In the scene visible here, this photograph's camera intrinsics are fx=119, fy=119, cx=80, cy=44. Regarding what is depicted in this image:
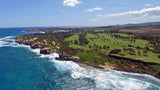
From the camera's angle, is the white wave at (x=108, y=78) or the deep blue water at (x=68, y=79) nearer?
the deep blue water at (x=68, y=79)

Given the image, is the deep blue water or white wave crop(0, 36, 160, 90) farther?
white wave crop(0, 36, 160, 90)

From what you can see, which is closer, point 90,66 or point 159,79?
point 159,79

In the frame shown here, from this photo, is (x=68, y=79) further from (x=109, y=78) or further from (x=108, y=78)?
(x=109, y=78)

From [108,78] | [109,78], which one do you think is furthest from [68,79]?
[109,78]

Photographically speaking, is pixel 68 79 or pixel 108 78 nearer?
pixel 68 79

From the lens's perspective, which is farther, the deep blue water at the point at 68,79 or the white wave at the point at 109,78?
the white wave at the point at 109,78

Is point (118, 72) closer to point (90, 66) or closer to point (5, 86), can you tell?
point (90, 66)

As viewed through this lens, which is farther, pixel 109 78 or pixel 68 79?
pixel 109 78

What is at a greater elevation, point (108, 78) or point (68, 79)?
point (68, 79)

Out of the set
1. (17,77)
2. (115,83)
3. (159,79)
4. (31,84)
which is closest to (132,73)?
(159,79)

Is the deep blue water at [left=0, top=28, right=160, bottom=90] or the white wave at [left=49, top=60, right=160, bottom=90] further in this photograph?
the white wave at [left=49, top=60, right=160, bottom=90]

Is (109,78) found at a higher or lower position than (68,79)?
lower
